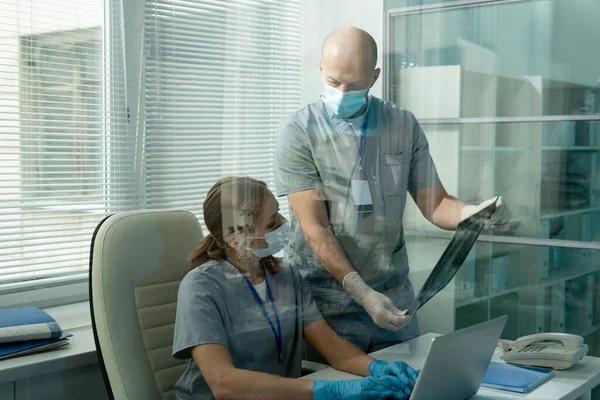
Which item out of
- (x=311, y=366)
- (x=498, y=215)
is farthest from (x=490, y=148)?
(x=311, y=366)

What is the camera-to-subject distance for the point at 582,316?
1743 millimetres

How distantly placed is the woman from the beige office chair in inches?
2.1

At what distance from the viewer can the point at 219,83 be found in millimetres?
1345

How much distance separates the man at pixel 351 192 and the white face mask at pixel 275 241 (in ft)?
0.06

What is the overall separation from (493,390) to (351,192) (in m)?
0.50

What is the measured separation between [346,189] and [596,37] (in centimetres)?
81

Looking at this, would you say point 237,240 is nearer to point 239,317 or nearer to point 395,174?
point 239,317

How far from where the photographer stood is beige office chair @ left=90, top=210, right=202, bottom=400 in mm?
1415

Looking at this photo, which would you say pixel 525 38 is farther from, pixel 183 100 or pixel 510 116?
pixel 183 100

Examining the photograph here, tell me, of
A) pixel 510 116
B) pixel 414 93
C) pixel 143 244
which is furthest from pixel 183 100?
pixel 510 116

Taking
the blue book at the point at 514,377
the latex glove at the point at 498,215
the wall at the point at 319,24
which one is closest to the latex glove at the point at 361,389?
the blue book at the point at 514,377

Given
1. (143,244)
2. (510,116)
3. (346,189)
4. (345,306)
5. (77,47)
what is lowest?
(345,306)

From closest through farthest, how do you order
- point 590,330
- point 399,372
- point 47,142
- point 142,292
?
point 399,372 → point 142,292 → point 590,330 → point 47,142

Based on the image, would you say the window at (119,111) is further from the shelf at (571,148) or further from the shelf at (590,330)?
the shelf at (590,330)
